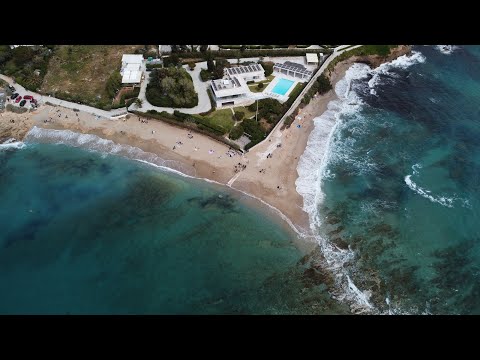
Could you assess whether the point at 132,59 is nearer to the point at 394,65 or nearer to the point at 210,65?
the point at 210,65

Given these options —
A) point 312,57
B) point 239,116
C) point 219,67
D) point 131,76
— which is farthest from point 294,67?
point 131,76

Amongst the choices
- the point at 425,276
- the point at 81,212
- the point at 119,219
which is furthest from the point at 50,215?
the point at 425,276

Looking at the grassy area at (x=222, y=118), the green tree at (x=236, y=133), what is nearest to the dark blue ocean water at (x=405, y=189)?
the green tree at (x=236, y=133)

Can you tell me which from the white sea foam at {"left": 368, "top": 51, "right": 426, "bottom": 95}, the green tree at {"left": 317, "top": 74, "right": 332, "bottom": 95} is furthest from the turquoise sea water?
the white sea foam at {"left": 368, "top": 51, "right": 426, "bottom": 95}

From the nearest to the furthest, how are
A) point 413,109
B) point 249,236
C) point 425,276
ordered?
point 425,276 → point 249,236 → point 413,109

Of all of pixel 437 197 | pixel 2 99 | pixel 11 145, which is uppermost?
pixel 2 99

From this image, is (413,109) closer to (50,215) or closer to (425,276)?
(425,276)

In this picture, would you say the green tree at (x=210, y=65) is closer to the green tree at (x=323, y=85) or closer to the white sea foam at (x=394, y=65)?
the green tree at (x=323, y=85)
